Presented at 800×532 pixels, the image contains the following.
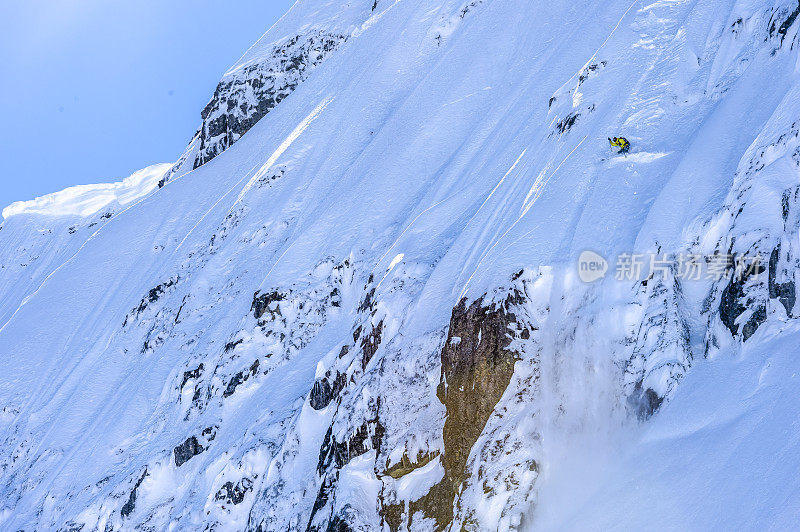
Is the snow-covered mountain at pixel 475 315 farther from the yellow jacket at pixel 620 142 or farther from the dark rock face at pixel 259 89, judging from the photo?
the dark rock face at pixel 259 89

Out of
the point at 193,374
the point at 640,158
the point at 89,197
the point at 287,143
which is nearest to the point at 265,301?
the point at 193,374

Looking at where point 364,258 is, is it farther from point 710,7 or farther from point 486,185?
point 710,7

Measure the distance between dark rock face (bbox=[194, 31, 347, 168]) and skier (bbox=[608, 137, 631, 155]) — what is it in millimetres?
32876

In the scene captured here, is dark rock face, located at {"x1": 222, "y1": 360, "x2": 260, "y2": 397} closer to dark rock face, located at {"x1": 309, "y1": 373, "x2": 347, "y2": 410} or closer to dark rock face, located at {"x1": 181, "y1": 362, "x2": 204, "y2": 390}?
dark rock face, located at {"x1": 181, "y1": 362, "x2": 204, "y2": 390}

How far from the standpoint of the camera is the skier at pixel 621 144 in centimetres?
1515

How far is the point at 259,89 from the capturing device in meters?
45.9

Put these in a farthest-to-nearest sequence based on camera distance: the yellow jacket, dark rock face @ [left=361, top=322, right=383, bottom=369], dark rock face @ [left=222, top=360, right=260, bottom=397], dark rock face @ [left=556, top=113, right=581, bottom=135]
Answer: dark rock face @ [left=222, top=360, right=260, bottom=397]
dark rock face @ [left=556, top=113, right=581, bottom=135]
dark rock face @ [left=361, top=322, right=383, bottom=369]
the yellow jacket

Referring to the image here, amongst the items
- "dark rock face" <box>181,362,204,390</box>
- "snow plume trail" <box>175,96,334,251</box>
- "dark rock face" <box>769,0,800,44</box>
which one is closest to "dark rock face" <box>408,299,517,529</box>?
"dark rock face" <box>769,0,800,44</box>

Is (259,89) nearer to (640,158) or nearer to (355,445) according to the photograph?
(640,158)

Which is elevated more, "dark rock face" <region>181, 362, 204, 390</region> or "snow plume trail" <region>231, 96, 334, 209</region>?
"snow plume trail" <region>231, 96, 334, 209</region>

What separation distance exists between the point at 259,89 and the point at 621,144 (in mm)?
34891

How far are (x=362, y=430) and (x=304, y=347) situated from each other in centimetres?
678

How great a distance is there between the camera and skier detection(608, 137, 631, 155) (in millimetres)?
15148

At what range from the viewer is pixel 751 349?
10094 millimetres
